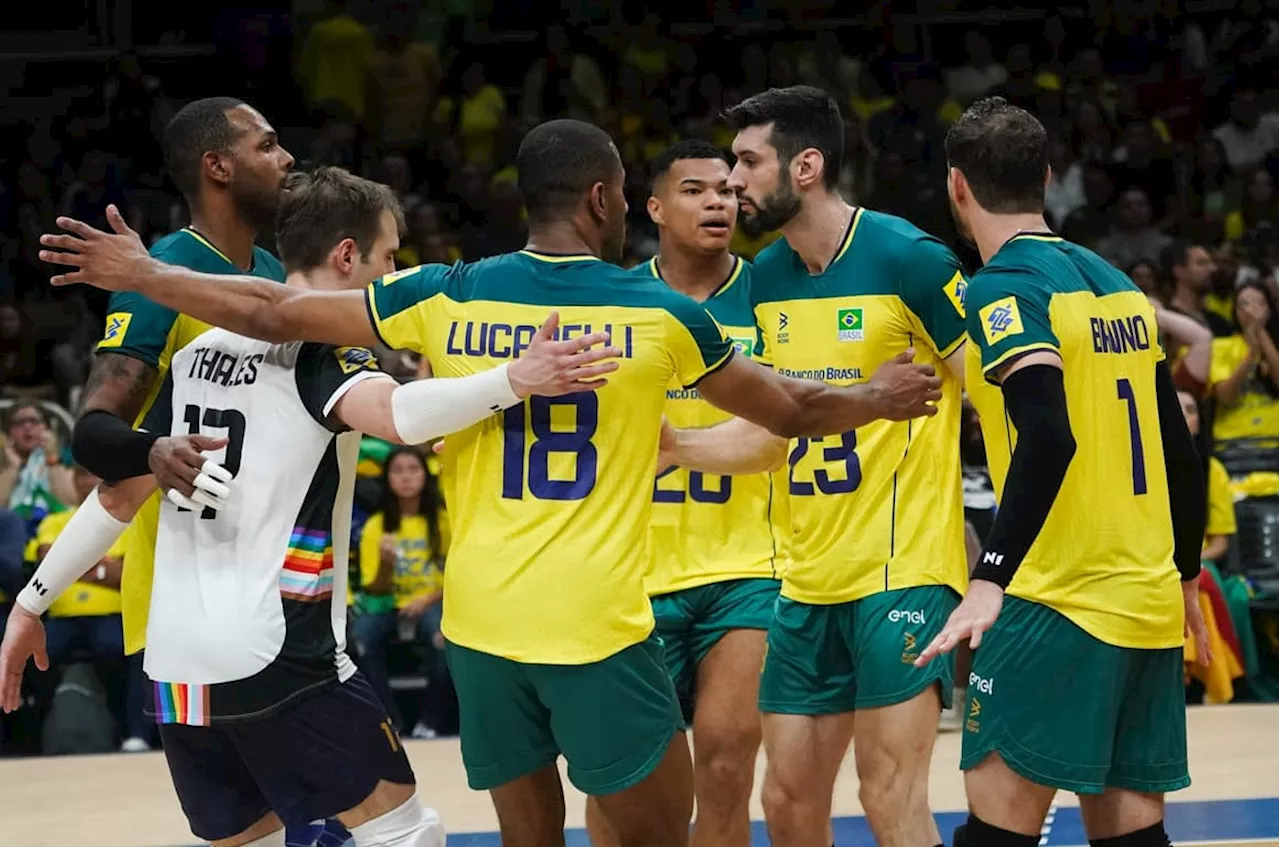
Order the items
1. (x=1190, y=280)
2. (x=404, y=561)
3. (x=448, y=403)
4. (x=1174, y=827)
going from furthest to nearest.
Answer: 1. (x=1190, y=280)
2. (x=404, y=561)
3. (x=1174, y=827)
4. (x=448, y=403)

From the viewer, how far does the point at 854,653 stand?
5348 millimetres

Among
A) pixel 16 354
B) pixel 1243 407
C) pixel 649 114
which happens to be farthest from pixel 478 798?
pixel 649 114

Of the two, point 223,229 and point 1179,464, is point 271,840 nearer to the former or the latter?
point 223,229

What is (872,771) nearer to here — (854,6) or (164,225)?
(164,225)

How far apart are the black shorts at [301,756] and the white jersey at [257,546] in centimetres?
6

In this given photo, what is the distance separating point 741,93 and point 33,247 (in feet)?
20.7

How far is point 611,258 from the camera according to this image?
177 inches

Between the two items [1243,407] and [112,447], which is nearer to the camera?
[112,447]

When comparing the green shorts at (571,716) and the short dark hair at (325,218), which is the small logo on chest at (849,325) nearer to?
the green shorts at (571,716)

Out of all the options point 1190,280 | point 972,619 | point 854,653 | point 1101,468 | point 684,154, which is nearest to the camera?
point 972,619

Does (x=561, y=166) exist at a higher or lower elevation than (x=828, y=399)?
higher

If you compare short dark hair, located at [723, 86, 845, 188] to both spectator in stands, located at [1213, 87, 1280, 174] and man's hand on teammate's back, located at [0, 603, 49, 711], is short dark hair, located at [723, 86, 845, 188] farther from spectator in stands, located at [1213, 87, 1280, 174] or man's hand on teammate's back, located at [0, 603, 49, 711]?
spectator in stands, located at [1213, 87, 1280, 174]

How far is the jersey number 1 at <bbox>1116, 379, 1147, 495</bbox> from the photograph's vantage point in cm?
442

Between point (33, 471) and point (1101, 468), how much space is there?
787 cm
